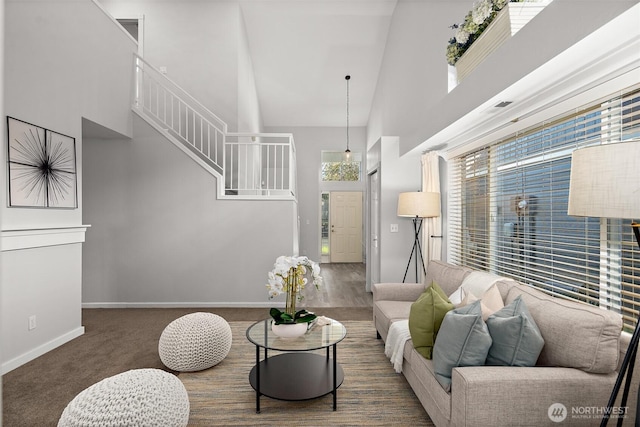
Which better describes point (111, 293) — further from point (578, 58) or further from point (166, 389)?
point (578, 58)

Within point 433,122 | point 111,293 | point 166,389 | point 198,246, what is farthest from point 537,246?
point 111,293

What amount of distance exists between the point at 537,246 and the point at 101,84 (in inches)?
191

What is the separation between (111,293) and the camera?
4836 millimetres

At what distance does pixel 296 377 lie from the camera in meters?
2.56

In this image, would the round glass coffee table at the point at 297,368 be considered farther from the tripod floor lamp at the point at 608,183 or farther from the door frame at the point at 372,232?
the door frame at the point at 372,232

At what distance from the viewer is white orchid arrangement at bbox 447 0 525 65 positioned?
100 inches

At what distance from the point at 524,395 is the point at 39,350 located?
153 inches

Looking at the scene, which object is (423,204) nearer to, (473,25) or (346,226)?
(473,25)

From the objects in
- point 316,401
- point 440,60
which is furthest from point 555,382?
point 440,60

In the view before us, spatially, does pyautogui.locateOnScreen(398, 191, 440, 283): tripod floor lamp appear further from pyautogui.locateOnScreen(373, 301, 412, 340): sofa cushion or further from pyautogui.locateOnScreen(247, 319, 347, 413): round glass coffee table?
pyautogui.locateOnScreen(247, 319, 347, 413): round glass coffee table

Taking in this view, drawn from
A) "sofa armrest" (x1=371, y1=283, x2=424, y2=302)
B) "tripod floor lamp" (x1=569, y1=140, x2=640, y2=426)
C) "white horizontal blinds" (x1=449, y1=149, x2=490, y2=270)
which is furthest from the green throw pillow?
"white horizontal blinds" (x1=449, y1=149, x2=490, y2=270)

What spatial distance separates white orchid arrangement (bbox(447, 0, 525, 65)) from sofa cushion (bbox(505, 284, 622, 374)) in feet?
6.65

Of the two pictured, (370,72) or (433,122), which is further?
(370,72)

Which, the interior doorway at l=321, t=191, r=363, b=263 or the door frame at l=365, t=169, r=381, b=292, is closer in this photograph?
the door frame at l=365, t=169, r=381, b=292
